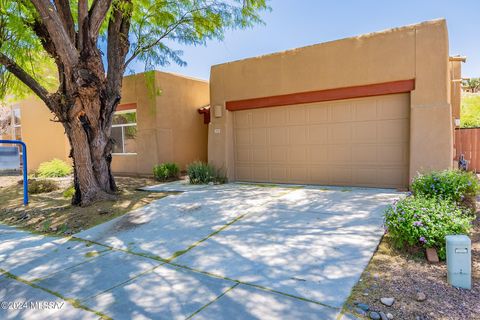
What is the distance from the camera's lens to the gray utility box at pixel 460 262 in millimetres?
3234

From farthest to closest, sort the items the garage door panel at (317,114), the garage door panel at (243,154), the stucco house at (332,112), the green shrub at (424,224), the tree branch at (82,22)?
1. the garage door panel at (243,154)
2. the garage door panel at (317,114)
3. the stucco house at (332,112)
4. the tree branch at (82,22)
5. the green shrub at (424,224)

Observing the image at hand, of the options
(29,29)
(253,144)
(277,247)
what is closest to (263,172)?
(253,144)

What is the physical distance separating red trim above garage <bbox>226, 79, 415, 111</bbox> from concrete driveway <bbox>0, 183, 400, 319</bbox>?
2.68 metres

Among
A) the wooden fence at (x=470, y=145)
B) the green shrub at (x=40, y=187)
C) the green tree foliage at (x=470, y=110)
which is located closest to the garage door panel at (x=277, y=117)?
the green shrub at (x=40, y=187)

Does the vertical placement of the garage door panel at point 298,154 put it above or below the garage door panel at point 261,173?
above

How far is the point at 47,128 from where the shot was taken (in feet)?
54.4

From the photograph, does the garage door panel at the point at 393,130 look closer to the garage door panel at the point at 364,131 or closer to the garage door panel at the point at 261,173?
the garage door panel at the point at 364,131

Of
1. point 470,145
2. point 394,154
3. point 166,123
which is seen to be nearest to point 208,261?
point 394,154

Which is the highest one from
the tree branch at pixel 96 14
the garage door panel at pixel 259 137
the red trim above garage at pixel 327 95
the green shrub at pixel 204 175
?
the tree branch at pixel 96 14

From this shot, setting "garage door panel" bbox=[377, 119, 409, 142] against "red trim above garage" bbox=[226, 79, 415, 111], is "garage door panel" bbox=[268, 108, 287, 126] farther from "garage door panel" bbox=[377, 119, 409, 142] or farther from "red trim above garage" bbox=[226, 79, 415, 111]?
"garage door panel" bbox=[377, 119, 409, 142]

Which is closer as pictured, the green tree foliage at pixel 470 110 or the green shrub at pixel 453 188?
the green shrub at pixel 453 188

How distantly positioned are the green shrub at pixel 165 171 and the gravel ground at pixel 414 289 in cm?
855

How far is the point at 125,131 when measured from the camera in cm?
1348

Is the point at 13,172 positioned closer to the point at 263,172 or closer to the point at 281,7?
the point at 263,172
